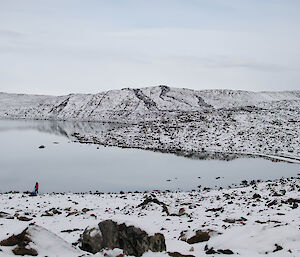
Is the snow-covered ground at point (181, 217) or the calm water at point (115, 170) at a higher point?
the snow-covered ground at point (181, 217)

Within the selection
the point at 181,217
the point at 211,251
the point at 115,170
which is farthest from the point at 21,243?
the point at 115,170

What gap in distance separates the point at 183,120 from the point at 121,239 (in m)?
67.4

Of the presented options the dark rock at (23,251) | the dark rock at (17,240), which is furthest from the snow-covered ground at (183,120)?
the dark rock at (23,251)

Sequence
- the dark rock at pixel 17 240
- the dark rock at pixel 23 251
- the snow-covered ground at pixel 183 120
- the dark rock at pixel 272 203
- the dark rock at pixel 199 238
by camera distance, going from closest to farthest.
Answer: the dark rock at pixel 23 251 → the dark rock at pixel 17 240 → the dark rock at pixel 199 238 → the dark rock at pixel 272 203 → the snow-covered ground at pixel 183 120

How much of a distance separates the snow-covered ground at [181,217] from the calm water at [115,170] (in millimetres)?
4593

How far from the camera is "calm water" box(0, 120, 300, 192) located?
2923cm

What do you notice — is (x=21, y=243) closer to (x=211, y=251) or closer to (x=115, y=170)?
(x=211, y=251)

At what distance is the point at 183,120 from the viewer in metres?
77.0

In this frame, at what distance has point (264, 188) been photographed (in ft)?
77.3

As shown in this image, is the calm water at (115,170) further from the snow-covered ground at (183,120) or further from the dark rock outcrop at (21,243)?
the dark rock outcrop at (21,243)

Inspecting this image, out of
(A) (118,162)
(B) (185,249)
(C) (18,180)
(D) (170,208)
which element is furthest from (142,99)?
(B) (185,249)

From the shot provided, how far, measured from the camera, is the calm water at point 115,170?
29234 millimetres

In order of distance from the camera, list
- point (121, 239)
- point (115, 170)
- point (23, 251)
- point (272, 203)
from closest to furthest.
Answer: point (23, 251) → point (121, 239) → point (272, 203) → point (115, 170)

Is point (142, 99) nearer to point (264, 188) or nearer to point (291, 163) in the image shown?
point (291, 163)
